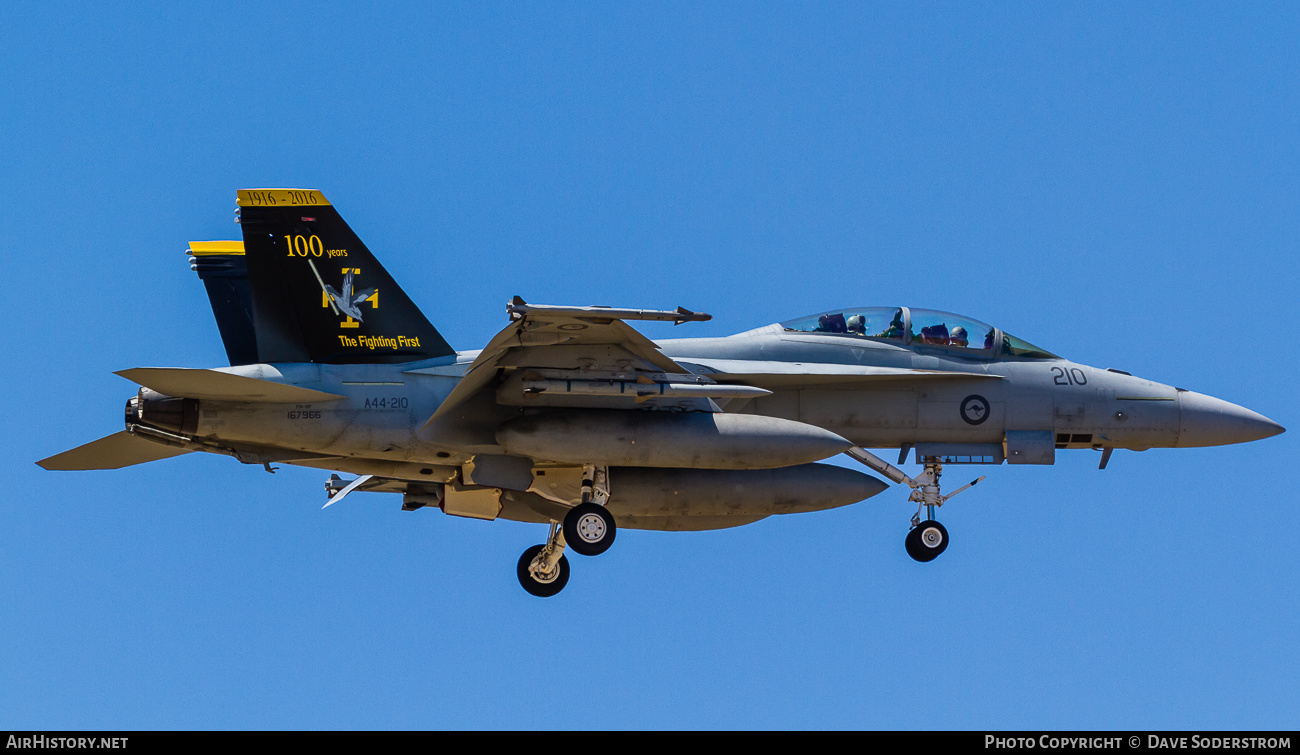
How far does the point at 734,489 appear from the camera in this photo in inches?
651

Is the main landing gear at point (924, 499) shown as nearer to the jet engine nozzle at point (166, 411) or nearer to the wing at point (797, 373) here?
the wing at point (797, 373)

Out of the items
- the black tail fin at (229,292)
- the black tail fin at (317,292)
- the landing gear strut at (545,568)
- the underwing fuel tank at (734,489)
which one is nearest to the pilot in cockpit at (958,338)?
the underwing fuel tank at (734,489)

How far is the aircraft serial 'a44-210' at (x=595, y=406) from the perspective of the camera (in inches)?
578

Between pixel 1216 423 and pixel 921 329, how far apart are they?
384cm

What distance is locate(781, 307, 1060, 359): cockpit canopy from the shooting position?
54.7 feet

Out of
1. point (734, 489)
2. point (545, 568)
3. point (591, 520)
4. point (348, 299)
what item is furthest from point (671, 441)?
point (348, 299)

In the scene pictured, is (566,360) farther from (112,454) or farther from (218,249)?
(218,249)

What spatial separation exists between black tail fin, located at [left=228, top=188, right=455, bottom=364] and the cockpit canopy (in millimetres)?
4586

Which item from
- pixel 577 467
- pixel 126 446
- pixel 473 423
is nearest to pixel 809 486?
pixel 577 467

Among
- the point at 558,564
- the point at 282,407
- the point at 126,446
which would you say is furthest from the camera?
the point at 558,564

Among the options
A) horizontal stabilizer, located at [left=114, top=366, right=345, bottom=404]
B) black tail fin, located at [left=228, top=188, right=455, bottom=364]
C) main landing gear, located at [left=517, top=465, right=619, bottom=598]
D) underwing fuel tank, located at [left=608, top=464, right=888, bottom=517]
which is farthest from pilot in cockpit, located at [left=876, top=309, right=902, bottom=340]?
horizontal stabilizer, located at [left=114, top=366, right=345, bottom=404]
